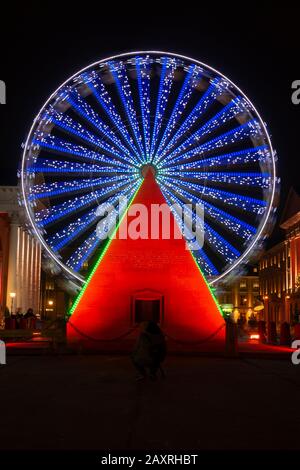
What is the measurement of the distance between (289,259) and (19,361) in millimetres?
47369

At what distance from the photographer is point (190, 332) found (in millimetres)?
22766

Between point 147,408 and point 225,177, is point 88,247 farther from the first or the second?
point 147,408

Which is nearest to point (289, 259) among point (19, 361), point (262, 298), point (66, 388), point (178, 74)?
point (262, 298)

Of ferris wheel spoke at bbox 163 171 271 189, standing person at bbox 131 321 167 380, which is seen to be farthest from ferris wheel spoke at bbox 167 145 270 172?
standing person at bbox 131 321 167 380

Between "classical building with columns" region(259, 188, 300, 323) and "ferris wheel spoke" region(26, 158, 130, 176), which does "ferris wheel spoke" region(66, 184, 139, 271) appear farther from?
"classical building with columns" region(259, 188, 300, 323)

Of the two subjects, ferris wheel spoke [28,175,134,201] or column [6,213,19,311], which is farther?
column [6,213,19,311]

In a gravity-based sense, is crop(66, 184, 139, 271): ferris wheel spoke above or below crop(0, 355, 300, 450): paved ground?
above

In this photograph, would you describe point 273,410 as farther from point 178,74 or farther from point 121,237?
point 178,74

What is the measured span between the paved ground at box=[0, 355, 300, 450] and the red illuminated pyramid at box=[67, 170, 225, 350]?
Answer: 6244 millimetres

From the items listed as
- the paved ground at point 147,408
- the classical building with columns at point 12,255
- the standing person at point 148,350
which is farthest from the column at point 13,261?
A: the standing person at point 148,350

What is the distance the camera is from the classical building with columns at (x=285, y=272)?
58.5 meters

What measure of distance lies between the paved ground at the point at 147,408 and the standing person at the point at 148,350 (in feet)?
1.22

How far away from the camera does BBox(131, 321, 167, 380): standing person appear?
13.0 m

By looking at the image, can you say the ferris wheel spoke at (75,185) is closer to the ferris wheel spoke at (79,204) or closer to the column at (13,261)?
the ferris wheel spoke at (79,204)
